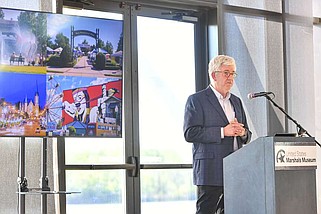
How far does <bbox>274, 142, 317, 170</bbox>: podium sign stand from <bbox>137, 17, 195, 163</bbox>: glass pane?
110 inches

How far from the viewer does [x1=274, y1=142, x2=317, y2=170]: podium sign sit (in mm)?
3123

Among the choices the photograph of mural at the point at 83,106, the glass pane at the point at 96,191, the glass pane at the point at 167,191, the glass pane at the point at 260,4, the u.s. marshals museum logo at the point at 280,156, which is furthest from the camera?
the glass pane at the point at 260,4

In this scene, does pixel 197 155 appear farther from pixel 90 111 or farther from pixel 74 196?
pixel 74 196

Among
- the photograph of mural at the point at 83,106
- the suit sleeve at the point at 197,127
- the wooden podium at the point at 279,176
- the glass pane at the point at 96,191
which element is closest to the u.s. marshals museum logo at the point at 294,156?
the wooden podium at the point at 279,176

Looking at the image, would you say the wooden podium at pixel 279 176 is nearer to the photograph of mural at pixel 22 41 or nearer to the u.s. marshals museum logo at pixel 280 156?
the u.s. marshals museum logo at pixel 280 156

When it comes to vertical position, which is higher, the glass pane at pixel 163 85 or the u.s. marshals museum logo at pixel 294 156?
the glass pane at pixel 163 85

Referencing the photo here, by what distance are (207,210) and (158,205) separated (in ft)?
5.04

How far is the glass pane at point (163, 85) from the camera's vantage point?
19.5 ft

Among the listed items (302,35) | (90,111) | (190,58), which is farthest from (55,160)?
(302,35)

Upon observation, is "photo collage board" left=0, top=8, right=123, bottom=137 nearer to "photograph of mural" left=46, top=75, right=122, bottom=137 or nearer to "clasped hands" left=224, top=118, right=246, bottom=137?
"photograph of mural" left=46, top=75, right=122, bottom=137

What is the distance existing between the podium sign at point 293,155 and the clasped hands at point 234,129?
1140mm

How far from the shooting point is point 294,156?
10.4 ft

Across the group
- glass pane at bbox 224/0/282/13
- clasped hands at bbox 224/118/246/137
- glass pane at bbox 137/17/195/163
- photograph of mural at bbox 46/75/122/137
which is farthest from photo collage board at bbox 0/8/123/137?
glass pane at bbox 224/0/282/13

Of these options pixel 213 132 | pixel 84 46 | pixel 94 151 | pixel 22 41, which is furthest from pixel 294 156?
pixel 94 151
